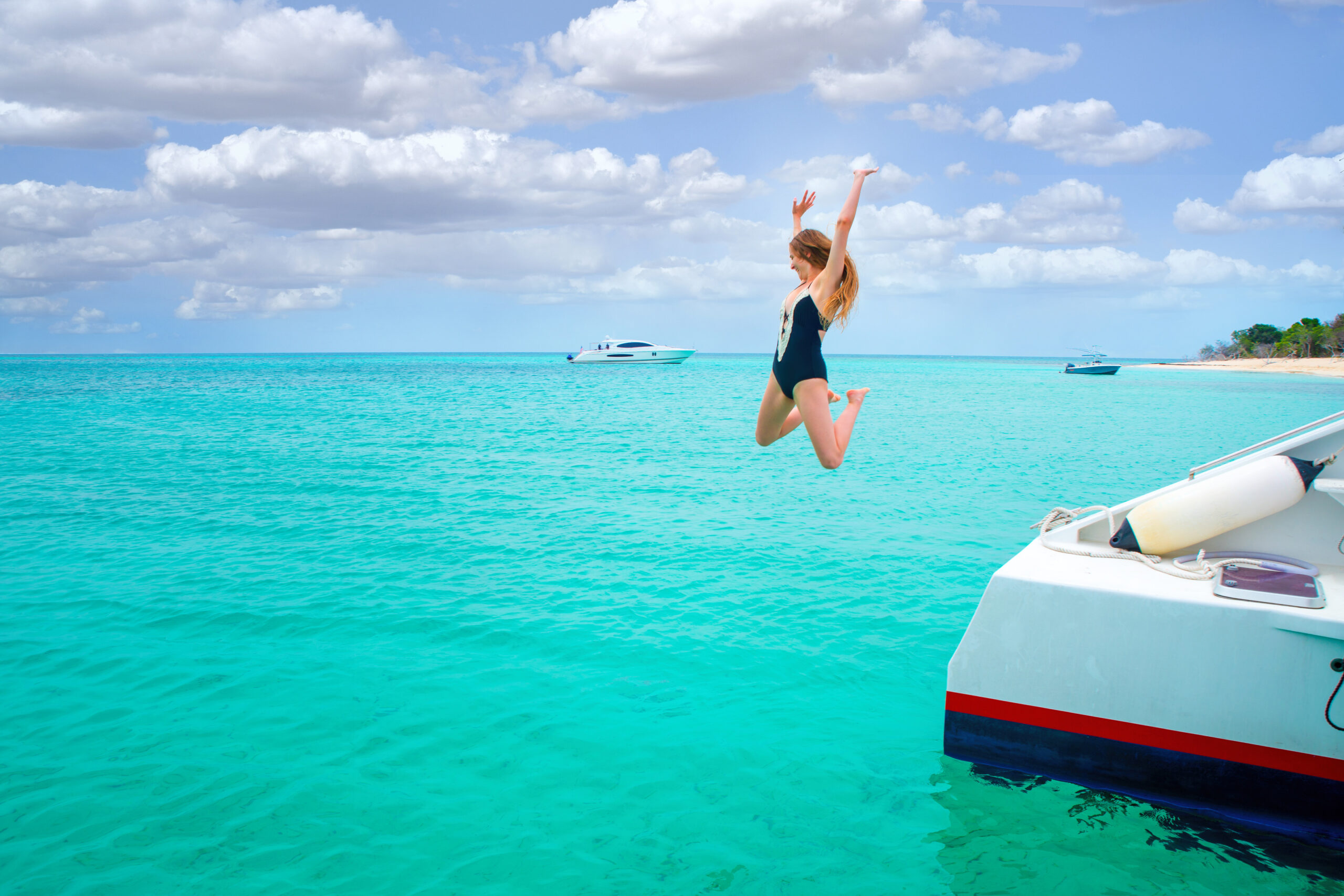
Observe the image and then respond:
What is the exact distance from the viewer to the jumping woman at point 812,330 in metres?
5.12

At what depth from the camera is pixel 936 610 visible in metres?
9.38

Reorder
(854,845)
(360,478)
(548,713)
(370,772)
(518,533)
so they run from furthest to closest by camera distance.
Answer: (360,478) < (518,533) < (548,713) < (370,772) < (854,845)

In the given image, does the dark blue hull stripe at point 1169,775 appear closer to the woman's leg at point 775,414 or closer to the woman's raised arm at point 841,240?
the woman's leg at point 775,414

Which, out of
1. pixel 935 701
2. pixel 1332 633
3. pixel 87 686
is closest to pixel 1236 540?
pixel 1332 633

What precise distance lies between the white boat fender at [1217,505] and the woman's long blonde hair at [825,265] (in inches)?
99.0

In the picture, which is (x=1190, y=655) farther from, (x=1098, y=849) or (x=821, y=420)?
(x=821, y=420)

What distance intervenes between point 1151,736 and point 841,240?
350 cm

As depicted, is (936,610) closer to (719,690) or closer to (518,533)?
(719,690)

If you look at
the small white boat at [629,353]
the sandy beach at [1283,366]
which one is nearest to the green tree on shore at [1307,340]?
the sandy beach at [1283,366]

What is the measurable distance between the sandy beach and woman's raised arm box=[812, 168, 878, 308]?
4202 inches

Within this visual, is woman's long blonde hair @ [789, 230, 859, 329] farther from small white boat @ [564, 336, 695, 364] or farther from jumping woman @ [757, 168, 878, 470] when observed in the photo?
small white boat @ [564, 336, 695, 364]

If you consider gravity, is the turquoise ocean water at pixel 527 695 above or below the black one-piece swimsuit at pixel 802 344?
below

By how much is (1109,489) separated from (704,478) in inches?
364

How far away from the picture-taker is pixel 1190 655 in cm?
446
